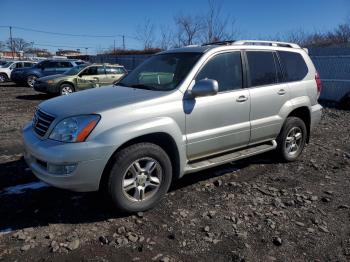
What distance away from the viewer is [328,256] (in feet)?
10.8

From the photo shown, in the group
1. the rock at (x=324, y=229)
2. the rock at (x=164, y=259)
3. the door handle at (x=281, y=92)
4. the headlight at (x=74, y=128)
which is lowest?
the rock at (x=324, y=229)

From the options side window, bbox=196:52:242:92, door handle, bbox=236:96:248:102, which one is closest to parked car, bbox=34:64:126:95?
side window, bbox=196:52:242:92

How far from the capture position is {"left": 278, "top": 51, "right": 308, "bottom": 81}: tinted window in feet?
18.1

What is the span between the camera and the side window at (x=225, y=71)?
176 inches

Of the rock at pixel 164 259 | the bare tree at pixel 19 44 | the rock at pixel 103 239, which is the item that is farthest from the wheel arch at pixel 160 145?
the bare tree at pixel 19 44

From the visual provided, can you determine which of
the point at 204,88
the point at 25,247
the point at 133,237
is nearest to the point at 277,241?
the point at 133,237

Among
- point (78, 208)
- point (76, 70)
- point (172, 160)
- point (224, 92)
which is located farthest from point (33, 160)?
point (76, 70)

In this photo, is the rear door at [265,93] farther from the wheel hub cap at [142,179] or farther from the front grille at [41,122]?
the front grille at [41,122]

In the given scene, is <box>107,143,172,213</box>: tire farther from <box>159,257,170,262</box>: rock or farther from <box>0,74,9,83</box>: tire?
<box>0,74,9,83</box>: tire

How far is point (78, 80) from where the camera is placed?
49.0ft

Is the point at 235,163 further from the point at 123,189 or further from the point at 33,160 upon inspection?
the point at 33,160

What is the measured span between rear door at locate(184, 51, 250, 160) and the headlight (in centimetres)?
111

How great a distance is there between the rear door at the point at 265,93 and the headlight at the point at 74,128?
7.45ft

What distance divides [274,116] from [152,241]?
8.95ft
